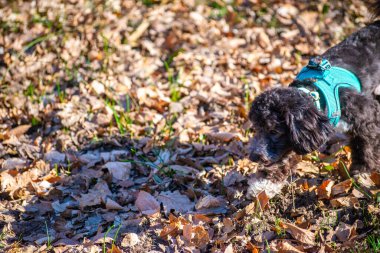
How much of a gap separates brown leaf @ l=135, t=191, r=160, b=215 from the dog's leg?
2.06 m

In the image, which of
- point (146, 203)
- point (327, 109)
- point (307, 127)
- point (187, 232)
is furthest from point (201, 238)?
point (327, 109)

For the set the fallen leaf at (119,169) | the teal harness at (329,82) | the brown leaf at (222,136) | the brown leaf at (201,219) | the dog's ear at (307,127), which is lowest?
the fallen leaf at (119,169)

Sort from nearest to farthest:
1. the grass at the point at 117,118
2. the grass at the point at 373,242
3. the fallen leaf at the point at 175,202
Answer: the grass at the point at 373,242, the fallen leaf at the point at 175,202, the grass at the point at 117,118

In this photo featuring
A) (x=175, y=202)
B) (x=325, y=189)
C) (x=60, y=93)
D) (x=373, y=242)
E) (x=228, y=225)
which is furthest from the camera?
(x=60, y=93)

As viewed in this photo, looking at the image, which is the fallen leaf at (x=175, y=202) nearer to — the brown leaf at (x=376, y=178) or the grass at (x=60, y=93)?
the brown leaf at (x=376, y=178)

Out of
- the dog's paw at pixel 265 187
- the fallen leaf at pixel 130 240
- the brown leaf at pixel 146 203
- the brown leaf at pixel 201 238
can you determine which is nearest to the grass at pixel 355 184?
the dog's paw at pixel 265 187

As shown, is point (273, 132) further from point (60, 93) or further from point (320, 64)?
point (60, 93)

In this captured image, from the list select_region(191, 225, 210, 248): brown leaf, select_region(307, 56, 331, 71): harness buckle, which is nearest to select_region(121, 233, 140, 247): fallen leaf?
select_region(191, 225, 210, 248): brown leaf

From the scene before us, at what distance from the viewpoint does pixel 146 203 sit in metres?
4.66

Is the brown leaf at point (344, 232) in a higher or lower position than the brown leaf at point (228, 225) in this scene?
higher

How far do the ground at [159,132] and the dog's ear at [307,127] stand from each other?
484 millimetres

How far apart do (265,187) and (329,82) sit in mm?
1222

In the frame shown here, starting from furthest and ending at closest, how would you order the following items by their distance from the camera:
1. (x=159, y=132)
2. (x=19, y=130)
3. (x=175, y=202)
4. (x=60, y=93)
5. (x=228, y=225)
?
(x=60, y=93)
(x=19, y=130)
(x=159, y=132)
(x=175, y=202)
(x=228, y=225)

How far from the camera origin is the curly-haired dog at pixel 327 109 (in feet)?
14.1
